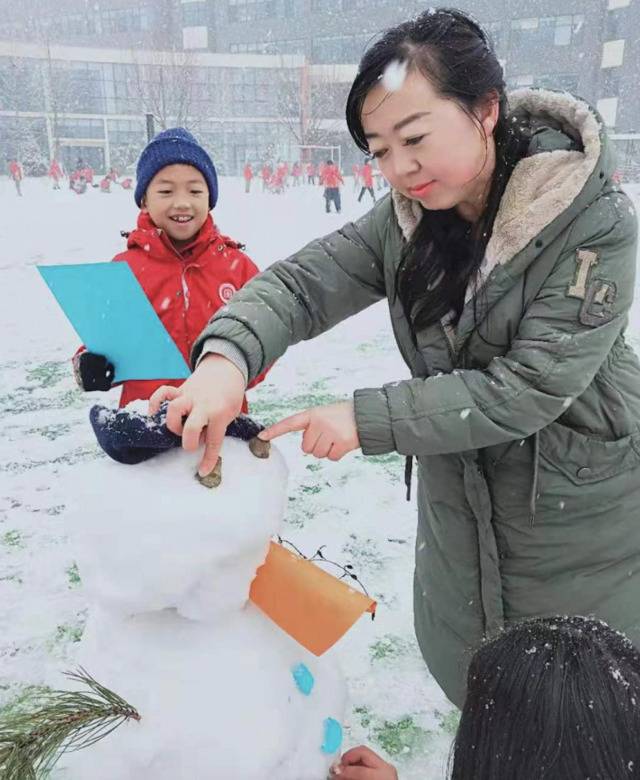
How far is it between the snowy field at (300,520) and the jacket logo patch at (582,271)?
87 centimetres

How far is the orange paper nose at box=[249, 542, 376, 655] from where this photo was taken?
112 cm

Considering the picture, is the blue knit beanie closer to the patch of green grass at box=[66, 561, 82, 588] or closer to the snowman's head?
the patch of green grass at box=[66, 561, 82, 588]

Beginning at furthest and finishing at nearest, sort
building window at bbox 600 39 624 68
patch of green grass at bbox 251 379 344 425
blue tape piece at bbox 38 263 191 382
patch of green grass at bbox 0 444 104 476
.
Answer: building window at bbox 600 39 624 68 → patch of green grass at bbox 251 379 344 425 → patch of green grass at bbox 0 444 104 476 → blue tape piece at bbox 38 263 191 382

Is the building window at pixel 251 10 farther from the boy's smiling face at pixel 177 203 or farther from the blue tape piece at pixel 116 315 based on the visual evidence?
the blue tape piece at pixel 116 315

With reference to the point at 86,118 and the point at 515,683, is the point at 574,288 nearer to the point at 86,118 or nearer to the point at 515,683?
the point at 515,683

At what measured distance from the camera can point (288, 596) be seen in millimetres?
1149

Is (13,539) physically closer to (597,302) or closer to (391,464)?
(391,464)

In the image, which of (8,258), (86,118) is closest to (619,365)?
(8,258)

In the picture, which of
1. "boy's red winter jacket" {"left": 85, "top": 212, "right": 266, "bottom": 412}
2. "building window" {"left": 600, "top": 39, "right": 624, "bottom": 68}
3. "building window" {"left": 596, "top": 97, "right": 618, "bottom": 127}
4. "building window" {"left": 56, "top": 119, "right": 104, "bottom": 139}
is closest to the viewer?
"boy's red winter jacket" {"left": 85, "top": 212, "right": 266, "bottom": 412}

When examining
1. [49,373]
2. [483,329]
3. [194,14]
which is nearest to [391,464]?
[483,329]

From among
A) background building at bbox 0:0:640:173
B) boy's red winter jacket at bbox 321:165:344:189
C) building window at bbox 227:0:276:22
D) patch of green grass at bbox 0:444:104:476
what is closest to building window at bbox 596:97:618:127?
background building at bbox 0:0:640:173

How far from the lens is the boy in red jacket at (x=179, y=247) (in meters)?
2.56

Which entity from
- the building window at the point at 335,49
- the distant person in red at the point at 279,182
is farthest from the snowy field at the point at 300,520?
the building window at the point at 335,49

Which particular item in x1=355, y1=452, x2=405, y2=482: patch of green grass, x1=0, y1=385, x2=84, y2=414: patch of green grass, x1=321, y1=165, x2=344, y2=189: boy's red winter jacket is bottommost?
x1=321, y1=165, x2=344, y2=189: boy's red winter jacket
